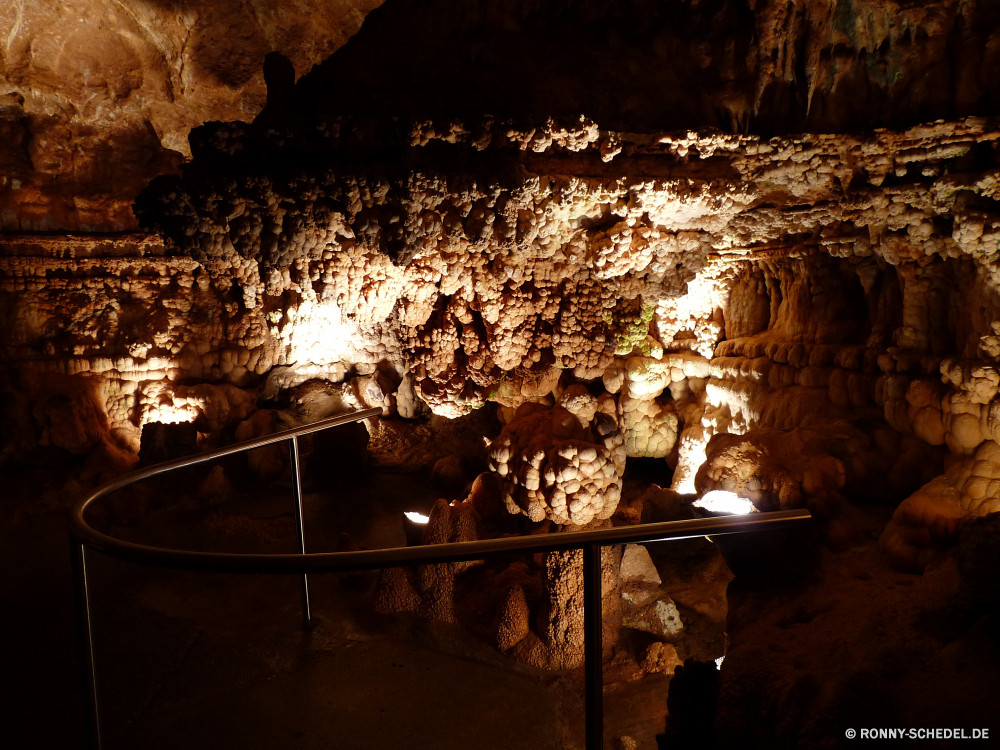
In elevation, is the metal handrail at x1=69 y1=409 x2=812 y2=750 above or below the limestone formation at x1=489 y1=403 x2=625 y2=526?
above

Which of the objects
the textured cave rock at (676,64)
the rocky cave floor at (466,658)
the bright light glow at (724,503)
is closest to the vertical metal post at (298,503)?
the rocky cave floor at (466,658)

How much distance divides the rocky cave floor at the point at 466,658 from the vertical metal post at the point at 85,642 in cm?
104

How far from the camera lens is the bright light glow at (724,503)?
389 centimetres

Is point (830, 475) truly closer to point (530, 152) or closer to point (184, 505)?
point (530, 152)

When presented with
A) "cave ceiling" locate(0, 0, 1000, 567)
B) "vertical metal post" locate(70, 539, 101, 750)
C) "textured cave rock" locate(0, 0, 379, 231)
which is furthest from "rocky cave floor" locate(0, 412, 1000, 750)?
"textured cave rock" locate(0, 0, 379, 231)

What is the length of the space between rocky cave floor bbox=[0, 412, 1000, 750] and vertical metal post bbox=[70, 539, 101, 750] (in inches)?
41.1

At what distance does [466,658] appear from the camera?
3.94 metres

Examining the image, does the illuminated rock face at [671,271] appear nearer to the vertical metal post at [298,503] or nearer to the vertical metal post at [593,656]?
the vertical metal post at [298,503]

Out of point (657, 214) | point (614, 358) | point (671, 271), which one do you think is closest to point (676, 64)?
point (657, 214)

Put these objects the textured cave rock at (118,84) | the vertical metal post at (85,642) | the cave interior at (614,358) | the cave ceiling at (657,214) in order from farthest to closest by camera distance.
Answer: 1. the textured cave rock at (118,84)
2. the cave ceiling at (657,214)
3. the cave interior at (614,358)
4. the vertical metal post at (85,642)

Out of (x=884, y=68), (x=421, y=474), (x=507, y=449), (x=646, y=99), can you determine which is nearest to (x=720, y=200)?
(x=646, y=99)

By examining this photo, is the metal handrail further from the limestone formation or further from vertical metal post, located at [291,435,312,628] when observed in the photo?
the limestone formation

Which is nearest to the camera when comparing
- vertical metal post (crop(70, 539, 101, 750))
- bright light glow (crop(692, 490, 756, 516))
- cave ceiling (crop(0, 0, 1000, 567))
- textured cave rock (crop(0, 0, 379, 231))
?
vertical metal post (crop(70, 539, 101, 750))

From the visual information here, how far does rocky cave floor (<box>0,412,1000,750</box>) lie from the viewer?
2.11 metres
